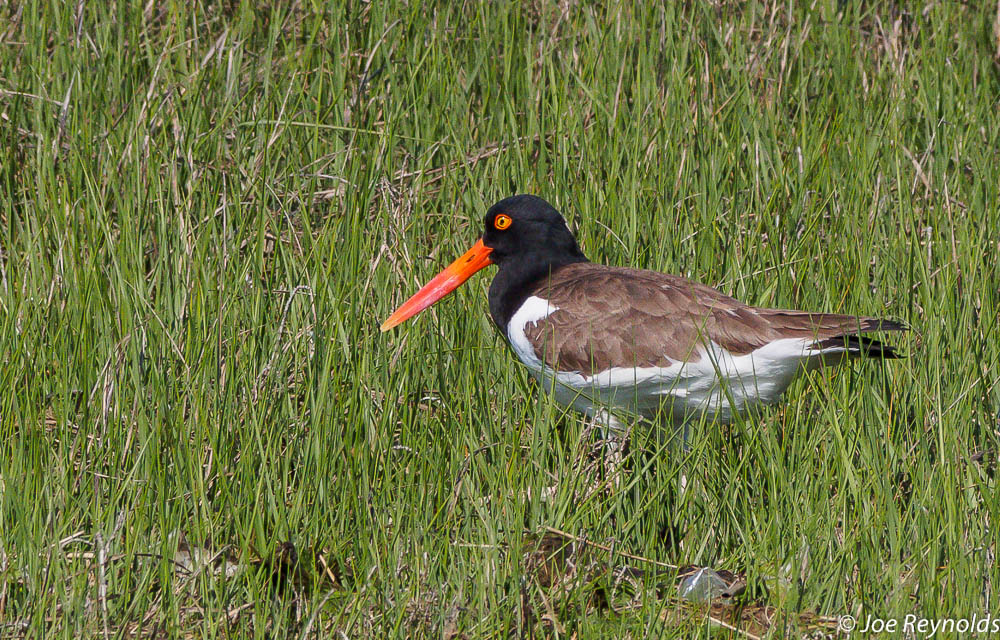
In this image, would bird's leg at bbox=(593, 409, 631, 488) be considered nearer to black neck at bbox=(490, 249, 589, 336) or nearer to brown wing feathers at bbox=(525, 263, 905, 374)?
brown wing feathers at bbox=(525, 263, 905, 374)

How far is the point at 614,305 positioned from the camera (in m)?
3.58

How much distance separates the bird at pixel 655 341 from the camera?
333 centimetres

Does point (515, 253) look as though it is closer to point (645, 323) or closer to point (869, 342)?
point (645, 323)

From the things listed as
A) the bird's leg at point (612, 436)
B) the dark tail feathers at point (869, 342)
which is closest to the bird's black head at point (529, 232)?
the bird's leg at point (612, 436)

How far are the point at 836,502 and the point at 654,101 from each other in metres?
2.17

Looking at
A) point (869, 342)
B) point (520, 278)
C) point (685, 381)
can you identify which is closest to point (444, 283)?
point (520, 278)

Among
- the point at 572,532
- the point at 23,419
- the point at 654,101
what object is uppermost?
the point at 654,101

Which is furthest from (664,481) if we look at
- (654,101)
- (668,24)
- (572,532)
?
(668,24)

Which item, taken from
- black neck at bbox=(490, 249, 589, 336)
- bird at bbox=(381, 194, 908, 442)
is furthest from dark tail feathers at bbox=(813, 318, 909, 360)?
black neck at bbox=(490, 249, 589, 336)

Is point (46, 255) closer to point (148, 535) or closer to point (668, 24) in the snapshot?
point (148, 535)

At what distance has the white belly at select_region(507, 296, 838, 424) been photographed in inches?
132

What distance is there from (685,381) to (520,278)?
772 mm

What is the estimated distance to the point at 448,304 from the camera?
4.03 m

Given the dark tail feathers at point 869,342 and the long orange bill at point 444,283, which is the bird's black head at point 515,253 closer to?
the long orange bill at point 444,283
